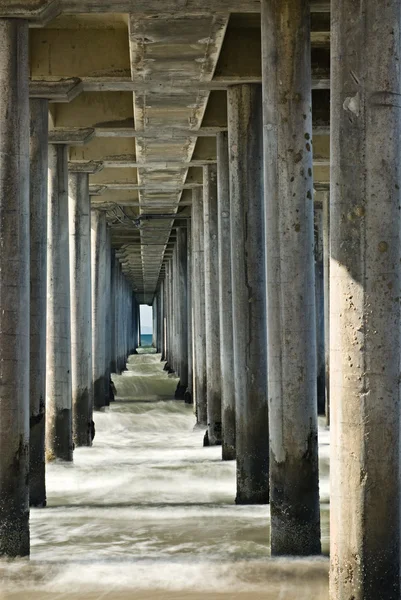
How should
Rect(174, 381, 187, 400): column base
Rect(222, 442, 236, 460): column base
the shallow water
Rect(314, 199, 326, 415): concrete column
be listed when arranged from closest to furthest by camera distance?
the shallow water → Rect(222, 442, 236, 460): column base → Rect(314, 199, 326, 415): concrete column → Rect(174, 381, 187, 400): column base

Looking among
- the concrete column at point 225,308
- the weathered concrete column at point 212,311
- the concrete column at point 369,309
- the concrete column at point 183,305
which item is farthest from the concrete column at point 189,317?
the concrete column at point 369,309

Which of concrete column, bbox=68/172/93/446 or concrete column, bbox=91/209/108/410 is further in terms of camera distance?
concrete column, bbox=91/209/108/410

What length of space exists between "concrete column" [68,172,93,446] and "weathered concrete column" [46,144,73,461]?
8.64 ft

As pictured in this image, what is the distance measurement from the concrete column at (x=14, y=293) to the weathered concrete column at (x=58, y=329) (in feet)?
16.4

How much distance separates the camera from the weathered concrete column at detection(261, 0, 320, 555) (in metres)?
7.11

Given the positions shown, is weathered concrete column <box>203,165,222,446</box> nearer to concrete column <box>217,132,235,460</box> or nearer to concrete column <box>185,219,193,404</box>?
concrete column <box>217,132,235,460</box>

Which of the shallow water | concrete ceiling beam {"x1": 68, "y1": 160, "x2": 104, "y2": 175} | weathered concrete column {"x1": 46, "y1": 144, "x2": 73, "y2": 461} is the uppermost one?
concrete ceiling beam {"x1": 68, "y1": 160, "x2": 104, "y2": 175}

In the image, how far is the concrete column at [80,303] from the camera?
50.8 feet

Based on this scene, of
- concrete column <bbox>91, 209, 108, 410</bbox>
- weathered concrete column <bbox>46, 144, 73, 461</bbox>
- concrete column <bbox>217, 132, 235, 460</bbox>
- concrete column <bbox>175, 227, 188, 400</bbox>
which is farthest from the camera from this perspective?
concrete column <bbox>175, 227, 188, 400</bbox>

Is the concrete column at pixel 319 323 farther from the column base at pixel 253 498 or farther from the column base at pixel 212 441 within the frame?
the column base at pixel 253 498

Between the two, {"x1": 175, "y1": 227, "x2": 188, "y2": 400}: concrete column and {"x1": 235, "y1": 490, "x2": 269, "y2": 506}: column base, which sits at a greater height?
{"x1": 175, "y1": 227, "x2": 188, "y2": 400}: concrete column

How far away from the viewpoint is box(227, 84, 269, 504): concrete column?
30.8ft

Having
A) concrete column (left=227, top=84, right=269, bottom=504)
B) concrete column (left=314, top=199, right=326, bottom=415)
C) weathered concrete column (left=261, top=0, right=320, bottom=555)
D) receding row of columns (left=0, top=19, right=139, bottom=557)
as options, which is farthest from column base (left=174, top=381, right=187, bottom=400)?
weathered concrete column (left=261, top=0, right=320, bottom=555)

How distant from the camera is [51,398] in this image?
498 inches
